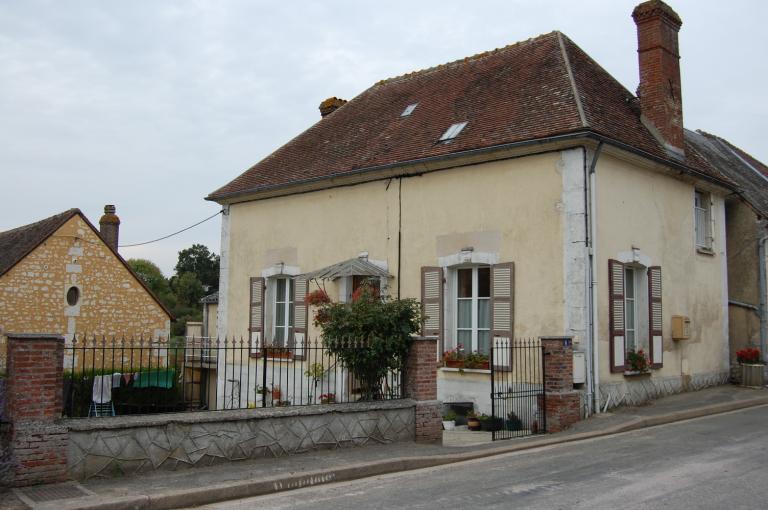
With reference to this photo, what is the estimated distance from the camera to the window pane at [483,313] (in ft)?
43.9

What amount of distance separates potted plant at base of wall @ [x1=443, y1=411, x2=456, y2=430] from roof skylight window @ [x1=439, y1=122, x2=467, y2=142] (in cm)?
542

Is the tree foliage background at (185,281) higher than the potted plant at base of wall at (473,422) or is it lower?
higher

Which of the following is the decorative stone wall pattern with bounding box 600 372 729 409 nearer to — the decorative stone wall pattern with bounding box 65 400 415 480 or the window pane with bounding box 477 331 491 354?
the window pane with bounding box 477 331 491 354

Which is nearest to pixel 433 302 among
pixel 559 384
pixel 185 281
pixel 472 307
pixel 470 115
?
pixel 472 307

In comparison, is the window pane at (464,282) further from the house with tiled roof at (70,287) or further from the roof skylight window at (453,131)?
the house with tiled roof at (70,287)

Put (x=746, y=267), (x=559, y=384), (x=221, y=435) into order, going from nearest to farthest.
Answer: (x=221, y=435) → (x=559, y=384) → (x=746, y=267)

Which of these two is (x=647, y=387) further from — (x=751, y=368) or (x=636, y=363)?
(x=751, y=368)

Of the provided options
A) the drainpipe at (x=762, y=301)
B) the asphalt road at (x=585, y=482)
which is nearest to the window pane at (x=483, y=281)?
the asphalt road at (x=585, y=482)

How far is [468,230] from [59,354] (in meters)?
8.17

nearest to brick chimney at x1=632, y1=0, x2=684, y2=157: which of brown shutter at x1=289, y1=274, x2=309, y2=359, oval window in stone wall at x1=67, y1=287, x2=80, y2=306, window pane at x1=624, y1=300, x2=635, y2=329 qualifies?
window pane at x1=624, y1=300, x2=635, y2=329

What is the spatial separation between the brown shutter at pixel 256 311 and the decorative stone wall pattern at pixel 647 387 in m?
8.13

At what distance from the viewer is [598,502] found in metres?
6.60

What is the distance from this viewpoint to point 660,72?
14500 millimetres

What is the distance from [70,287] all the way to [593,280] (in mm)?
14479
